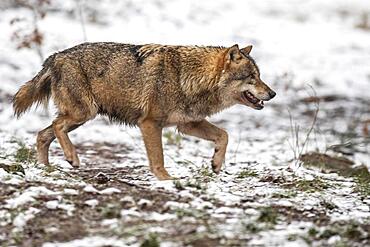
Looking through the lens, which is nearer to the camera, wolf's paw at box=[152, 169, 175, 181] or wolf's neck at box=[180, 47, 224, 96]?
wolf's paw at box=[152, 169, 175, 181]

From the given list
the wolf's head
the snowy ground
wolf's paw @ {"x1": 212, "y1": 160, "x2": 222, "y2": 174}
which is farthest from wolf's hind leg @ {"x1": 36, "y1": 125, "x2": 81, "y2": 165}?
the wolf's head

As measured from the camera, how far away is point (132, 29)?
55.1ft

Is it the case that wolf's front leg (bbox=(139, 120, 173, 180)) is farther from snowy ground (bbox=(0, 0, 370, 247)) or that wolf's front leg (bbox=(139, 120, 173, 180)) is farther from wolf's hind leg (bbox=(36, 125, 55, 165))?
wolf's hind leg (bbox=(36, 125, 55, 165))

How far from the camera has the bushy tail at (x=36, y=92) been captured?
7629mm

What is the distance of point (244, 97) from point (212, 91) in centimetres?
37

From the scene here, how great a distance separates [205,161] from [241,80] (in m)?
1.76

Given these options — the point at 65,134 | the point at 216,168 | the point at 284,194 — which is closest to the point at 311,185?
the point at 284,194

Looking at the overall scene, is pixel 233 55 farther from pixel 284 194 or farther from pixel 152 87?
pixel 284 194

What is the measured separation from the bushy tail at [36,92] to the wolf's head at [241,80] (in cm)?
204

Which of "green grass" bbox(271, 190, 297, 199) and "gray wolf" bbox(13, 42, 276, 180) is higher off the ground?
"gray wolf" bbox(13, 42, 276, 180)

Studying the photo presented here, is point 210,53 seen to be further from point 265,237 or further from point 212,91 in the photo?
point 265,237

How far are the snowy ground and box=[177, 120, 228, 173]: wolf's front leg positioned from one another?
0.16 metres

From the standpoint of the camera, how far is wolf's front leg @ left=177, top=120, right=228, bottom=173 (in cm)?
748

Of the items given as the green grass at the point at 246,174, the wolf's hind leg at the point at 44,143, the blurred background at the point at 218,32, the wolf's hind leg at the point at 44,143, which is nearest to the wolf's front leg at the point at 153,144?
the green grass at the point at 246,174
